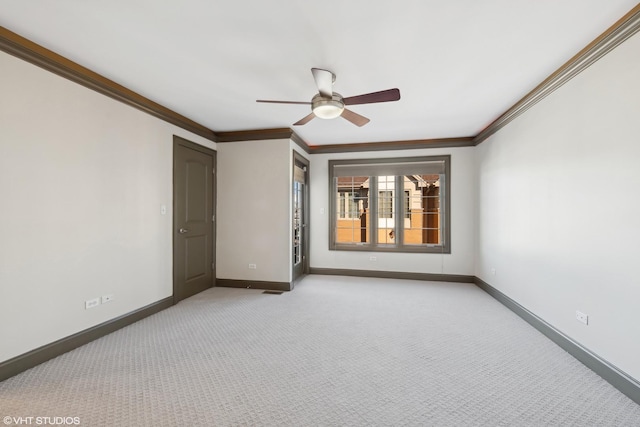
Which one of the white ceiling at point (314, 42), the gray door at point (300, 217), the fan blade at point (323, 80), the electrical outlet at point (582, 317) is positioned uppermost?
the white ceiling at point (314, 42)

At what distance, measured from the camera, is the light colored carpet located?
1738 mm

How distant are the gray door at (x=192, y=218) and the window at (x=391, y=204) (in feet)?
7.46

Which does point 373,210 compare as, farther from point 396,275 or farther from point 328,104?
point 328,104

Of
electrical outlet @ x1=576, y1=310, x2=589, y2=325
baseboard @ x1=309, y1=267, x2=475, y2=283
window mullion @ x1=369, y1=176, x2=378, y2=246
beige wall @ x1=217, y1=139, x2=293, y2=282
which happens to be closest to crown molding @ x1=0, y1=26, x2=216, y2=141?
beige wall @ x1=217, y1=139, x2=293, y2=282

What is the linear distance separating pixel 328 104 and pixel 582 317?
2.90m

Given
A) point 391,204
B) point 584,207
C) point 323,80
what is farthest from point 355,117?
point 391,204

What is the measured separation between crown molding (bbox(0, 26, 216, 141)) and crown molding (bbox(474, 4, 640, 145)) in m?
4.35

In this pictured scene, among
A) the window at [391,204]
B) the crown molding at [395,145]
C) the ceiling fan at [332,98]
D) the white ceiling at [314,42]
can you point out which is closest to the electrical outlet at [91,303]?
the white ceiling at [314,42]

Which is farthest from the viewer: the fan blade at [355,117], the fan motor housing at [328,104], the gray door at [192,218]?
the gray door at [192,218]

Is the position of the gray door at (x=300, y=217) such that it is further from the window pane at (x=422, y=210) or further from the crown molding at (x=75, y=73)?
the crown molding at (x=75, y=73)

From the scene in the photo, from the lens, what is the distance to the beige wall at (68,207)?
84.2 inches

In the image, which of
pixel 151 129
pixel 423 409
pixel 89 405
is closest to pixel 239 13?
pixel 151 129

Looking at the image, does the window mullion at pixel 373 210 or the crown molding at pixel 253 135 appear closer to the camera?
the crown molding at pixel 253 135

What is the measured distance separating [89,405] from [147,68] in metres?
2.76
